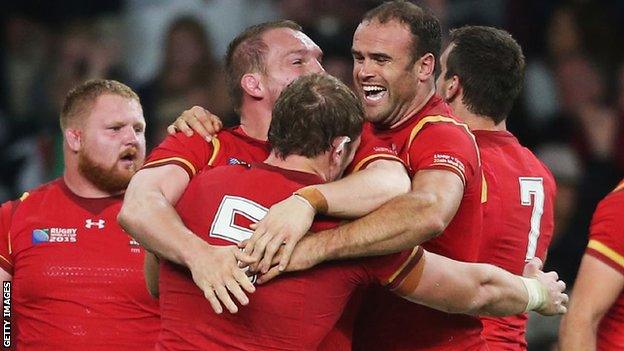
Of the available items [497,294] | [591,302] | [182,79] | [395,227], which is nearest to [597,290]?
[591,302]

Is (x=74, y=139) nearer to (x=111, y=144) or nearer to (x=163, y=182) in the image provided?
(x=111, y=144)

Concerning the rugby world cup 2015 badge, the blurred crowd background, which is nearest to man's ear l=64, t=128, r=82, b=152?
the rugby world cup 2015 badge

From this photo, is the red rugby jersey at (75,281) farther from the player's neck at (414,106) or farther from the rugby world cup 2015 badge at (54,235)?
the player's neck at (414,106)

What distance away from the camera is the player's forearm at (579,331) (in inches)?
200

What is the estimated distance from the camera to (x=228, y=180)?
4.03 meters

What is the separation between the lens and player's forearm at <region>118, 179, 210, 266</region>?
3.98 metres

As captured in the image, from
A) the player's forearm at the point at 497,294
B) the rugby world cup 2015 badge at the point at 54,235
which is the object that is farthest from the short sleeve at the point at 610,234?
the rugby world cup 2015 badge at the point at 54,235

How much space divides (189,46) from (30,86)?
1.65 m

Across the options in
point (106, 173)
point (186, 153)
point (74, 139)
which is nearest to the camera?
point (186, 153)

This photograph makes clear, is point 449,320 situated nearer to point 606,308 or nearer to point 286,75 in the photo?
point 606,308

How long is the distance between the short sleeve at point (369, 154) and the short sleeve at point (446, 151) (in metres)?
0.08

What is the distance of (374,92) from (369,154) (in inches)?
20.1

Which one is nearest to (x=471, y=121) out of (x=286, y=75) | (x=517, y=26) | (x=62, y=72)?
(x=286, y=75)

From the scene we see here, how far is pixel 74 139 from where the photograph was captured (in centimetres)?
584
